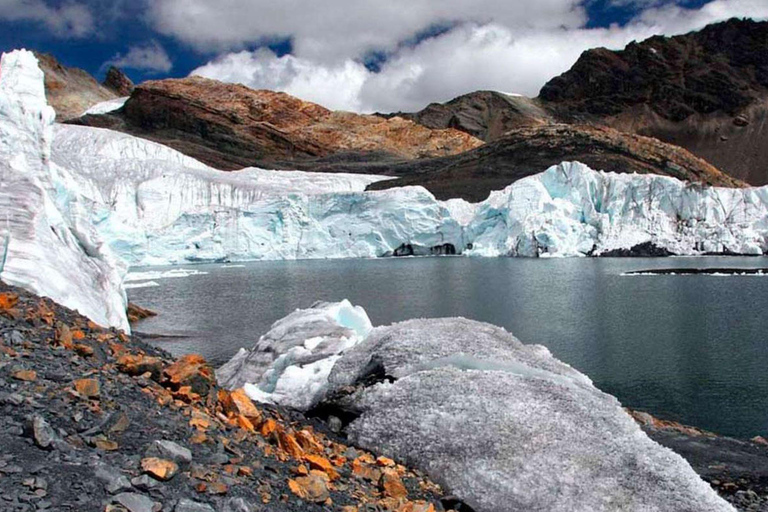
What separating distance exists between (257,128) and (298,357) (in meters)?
127

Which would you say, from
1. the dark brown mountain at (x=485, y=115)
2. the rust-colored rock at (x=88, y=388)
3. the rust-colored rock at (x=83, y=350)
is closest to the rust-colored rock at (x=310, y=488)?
the rust-colored rock at (x=88, y=388)

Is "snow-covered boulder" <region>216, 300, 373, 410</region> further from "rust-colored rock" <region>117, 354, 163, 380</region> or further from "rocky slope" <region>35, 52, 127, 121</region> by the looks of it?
"rocky slope" <region>35, 52, 127, 121</region>

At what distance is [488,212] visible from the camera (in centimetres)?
6488

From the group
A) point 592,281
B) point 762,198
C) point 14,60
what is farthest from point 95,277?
point 762,198

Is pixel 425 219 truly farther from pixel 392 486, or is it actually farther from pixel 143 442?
pixel 143 442

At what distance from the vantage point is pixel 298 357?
8648 millimetres

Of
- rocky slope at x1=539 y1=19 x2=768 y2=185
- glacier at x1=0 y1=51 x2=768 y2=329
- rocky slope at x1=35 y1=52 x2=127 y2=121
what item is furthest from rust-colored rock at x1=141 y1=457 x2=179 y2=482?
rocky slope at x1=539 y1=19 x2=768 y2=185

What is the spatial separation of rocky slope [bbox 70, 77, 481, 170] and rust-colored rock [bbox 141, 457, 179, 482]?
350ft

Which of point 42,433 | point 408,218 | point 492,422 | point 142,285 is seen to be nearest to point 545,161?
point 408,218

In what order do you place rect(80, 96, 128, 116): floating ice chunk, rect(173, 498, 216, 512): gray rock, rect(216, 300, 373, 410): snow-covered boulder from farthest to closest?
rect(80, 96, 128, 116): floating ice chunk, rect(216, 300, 373, 410): snow-covered boulder, rect(173, 498, 216, 512): gray rock

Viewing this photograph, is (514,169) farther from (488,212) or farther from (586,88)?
(586,88)

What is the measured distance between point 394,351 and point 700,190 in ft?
205

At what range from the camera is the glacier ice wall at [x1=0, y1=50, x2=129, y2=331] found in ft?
30.6

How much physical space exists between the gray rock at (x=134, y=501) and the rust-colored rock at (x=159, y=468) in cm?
20
